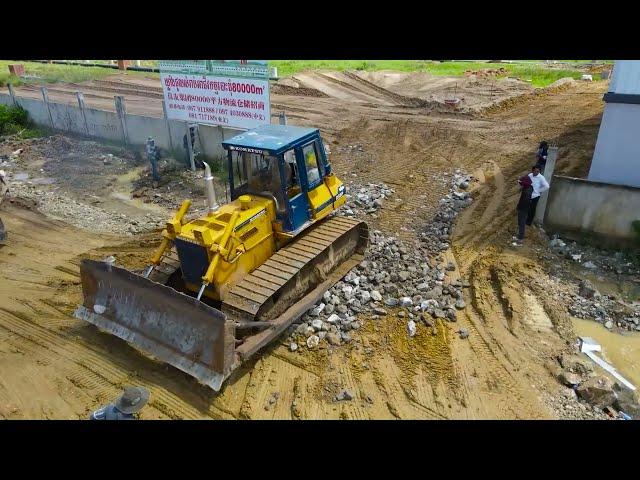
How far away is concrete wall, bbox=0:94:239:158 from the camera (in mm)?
13844

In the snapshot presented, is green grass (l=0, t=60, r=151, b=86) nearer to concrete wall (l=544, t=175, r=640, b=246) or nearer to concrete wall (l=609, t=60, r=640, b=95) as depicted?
concrete wall (l=544, t=175, r=640, b=246)

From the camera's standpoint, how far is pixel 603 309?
24.9ft

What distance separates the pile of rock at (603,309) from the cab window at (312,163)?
14.8ft

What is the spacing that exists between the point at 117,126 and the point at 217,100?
495 cm

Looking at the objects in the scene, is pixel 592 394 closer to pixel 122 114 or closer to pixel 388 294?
pixel 388 294

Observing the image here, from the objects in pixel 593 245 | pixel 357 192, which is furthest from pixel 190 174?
pixel 593 245

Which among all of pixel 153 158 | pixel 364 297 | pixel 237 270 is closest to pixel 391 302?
pixel 364 297

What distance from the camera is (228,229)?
6.77 m

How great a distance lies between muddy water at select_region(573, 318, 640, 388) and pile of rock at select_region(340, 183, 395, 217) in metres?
4.83

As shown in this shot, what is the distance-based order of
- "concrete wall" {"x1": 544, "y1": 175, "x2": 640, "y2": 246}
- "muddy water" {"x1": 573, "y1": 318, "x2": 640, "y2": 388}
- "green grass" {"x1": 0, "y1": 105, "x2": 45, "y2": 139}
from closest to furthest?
"muddy water" {"x1": 573, "y1": 318, "x2": 640, "y2": 388}, "concrete wall" {"x1": 544, "y1": 175, "x2": 640, "y2": 246}, "green grass" {"x1": 0, "y1": 105, "x2": 45, "y2": 139}

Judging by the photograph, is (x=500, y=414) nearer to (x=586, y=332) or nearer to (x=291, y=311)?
(x=586, y=332)

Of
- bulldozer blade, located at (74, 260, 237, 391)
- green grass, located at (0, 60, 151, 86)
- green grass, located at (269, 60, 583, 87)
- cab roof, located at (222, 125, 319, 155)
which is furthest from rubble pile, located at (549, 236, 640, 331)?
green grass, located at (0, 60, 151, 86)

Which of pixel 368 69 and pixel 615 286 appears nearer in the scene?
pixel 615 286

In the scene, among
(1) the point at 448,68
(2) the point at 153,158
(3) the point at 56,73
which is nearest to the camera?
(2) the point at 153,158
